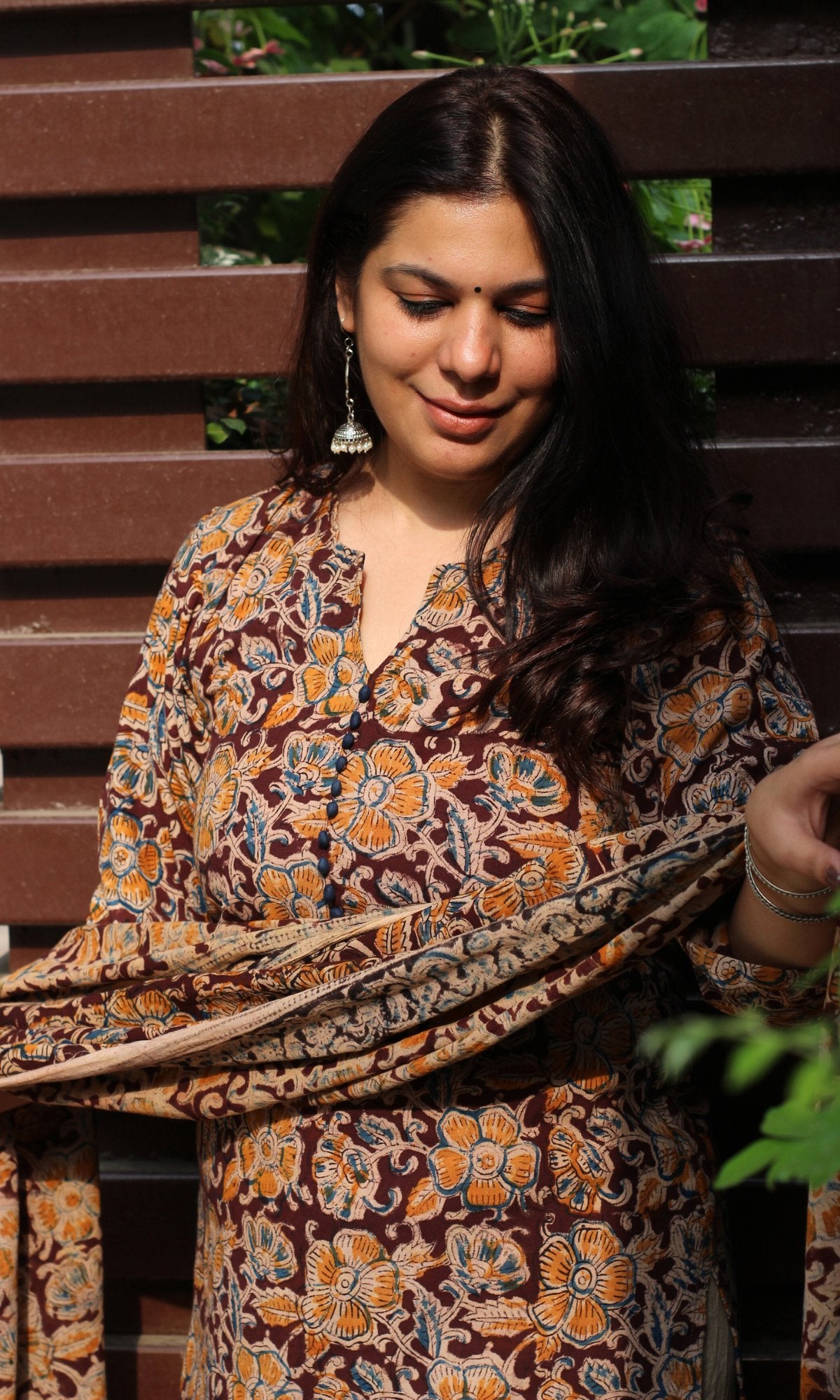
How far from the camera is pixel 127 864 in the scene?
6.45 ft

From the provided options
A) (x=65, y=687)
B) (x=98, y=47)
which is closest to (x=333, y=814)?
(x=65, y=687)

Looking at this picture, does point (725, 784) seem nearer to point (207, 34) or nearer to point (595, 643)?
point (595, 643)

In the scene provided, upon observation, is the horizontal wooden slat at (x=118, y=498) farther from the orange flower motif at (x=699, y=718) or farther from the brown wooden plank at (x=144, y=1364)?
the brown wooden plank at (x=144, y=1364)

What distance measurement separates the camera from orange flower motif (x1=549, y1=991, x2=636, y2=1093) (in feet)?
5.58

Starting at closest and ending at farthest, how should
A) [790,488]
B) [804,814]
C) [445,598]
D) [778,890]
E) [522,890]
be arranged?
1. [804,814]
2. [778,890]
3. [522,890]
4. [445,598]
5. [790,488]

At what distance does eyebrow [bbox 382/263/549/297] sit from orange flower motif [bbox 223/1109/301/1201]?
1056 mm

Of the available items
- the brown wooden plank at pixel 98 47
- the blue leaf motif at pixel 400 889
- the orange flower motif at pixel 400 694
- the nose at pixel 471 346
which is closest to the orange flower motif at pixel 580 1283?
the blue leaf motif at pixel 400 889

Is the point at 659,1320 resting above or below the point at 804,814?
below

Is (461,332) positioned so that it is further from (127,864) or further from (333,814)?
(127,864)

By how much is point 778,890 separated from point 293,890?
0.63 m

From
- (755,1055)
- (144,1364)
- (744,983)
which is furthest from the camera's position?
(144,1364)

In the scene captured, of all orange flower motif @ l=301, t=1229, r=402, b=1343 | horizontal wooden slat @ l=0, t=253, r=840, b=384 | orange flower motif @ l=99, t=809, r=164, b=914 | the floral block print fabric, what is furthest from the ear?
orange flower motif @ l=301, t=1229, r=402, b=1343

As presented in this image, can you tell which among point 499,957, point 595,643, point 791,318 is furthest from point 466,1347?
point 791,318

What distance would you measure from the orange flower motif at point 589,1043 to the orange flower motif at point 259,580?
69 cm
